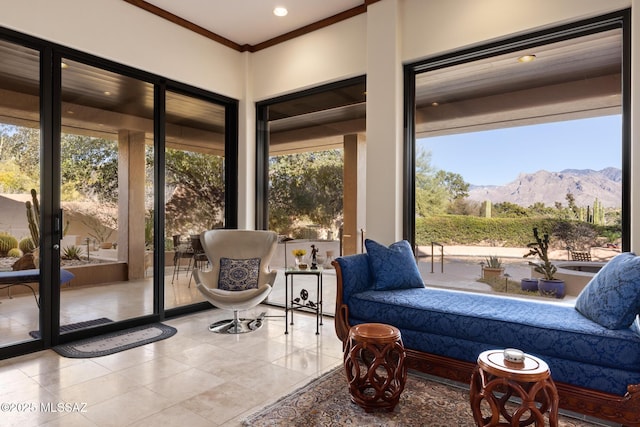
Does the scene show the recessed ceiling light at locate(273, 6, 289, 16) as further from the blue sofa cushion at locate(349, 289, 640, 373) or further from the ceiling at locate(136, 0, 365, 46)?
the blue sofa cushion at locate(349, 289, 640, 373)

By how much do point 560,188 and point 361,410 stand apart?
2392 mm

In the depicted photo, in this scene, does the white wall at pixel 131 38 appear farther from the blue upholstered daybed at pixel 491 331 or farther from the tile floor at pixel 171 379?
the blue upholstered daybed at pixel 491 331

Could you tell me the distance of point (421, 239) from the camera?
382 cm

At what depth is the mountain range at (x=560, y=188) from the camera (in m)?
2.93

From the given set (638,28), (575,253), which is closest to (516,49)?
(638,28)

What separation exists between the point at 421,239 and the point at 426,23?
210cm

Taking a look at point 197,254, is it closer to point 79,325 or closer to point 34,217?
point 79,325

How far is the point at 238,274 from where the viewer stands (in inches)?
159

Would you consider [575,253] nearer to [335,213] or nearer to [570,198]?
[570,198]

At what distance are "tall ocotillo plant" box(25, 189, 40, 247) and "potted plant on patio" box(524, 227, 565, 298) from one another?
428cm

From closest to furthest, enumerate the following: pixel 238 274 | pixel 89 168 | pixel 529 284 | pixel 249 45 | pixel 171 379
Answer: pixel 171 379 → pixel 529 284 → pixel 89 168 → pixel 238 274 → pixel 249 45

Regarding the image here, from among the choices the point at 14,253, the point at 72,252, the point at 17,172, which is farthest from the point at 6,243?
the point at 17,172

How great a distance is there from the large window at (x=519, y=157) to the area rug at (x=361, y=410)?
135cm

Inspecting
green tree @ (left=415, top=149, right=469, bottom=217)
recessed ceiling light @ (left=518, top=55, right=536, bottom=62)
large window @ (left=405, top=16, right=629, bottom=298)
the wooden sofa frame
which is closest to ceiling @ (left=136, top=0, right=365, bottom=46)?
large window @ (left=405, top=16, right=629, bottom=298)
